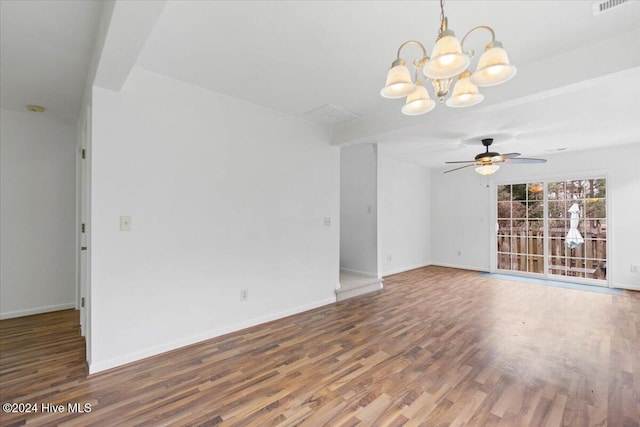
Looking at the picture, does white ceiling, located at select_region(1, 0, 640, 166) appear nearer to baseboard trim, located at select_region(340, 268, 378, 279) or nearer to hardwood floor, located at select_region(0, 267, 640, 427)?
hardwood floor, located at select_region(0, 267, 640, 427)

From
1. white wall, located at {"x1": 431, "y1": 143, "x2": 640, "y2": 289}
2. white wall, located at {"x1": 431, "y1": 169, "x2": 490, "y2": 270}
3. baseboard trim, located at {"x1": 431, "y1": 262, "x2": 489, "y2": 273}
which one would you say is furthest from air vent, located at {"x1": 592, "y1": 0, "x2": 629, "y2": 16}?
baseboard trim, located at {"x1": 431, "y1": 262, "x2": 489, "y2": 273}

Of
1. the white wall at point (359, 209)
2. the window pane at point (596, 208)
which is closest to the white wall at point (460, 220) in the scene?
the window pane at point (596, 208)

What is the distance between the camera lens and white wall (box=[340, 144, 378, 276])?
507 centimetres

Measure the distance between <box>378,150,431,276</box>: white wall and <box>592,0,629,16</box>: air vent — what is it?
4049 mm

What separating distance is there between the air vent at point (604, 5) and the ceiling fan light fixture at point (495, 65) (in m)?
0.92

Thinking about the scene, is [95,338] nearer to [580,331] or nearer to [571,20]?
[571,20]

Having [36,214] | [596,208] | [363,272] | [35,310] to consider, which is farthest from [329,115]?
[596,208]

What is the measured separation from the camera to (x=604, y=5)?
5.79 feet

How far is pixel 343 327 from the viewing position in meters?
3.28

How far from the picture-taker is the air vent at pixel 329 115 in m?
3.48

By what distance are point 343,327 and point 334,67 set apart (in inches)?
104

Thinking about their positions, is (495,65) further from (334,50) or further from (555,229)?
(555,229)

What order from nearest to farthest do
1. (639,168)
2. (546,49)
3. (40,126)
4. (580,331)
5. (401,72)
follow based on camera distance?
(401,72) < (546,49) < (580,331) < (40,126) < (639,168)

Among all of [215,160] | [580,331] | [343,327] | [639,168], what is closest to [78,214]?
[215,160]
